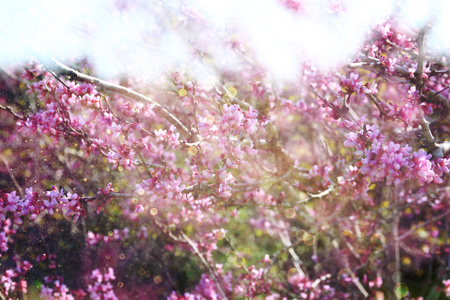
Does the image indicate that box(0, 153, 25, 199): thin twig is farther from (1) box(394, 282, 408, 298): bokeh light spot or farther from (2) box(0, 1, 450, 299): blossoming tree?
(1) box(394, 282, 408, 298): bokeh light spot

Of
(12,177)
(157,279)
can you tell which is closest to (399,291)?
(157,279)

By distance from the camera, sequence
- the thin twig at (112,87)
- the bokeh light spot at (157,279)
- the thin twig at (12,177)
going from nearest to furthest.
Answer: the thin twig at (112,87)
the thin twig at (12,177)
the bokeh light spot at (157,279)

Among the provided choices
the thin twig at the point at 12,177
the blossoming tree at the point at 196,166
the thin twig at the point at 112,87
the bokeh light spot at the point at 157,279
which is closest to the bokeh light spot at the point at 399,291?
the blossoming tree at the point at 196,166

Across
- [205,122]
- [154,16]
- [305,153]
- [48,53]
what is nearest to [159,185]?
[205,122]

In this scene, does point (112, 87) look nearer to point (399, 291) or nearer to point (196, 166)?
point (196, 166)

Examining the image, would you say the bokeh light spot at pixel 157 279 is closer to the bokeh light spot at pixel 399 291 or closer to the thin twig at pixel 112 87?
the thin twig at pixel 112 87

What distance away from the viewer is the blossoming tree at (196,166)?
2250 millimetres

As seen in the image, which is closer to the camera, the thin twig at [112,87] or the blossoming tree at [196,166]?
the thin twig at [112,87]

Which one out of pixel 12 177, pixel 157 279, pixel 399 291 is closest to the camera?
pixel 12 177

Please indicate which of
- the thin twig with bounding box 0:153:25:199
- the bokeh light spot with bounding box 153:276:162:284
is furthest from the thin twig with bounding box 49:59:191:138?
the bokeh light spot with bounding box 153:276:162:284

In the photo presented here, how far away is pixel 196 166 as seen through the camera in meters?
3.02

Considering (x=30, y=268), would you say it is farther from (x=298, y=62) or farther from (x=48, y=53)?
(x=298, y=62)

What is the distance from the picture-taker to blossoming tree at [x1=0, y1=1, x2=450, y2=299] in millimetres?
2250

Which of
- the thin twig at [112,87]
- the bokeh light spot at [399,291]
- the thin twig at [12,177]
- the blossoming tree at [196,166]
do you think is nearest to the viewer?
the thin twig at [112,87]
